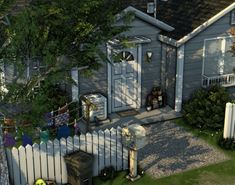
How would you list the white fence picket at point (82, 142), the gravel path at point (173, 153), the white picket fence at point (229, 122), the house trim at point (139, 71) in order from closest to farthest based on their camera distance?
the white fence picket at point (82, 142)
the gravel path at point (173, 153)
the white picket fence at point (229, 122)
the house trim at point (139, 71)

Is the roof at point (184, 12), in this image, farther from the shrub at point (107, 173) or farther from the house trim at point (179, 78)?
the shrub at point (107, 173)

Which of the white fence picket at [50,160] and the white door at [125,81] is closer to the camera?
the white fence picket at [50,160]

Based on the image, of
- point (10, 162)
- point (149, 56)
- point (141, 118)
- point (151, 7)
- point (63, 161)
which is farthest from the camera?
point (151, 7)

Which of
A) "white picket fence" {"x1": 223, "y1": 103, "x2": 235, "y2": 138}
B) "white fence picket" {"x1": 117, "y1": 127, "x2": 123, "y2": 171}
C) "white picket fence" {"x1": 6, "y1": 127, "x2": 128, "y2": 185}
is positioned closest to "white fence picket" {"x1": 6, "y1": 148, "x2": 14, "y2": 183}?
"white picket fence" {"x1": 6, "y1": 127, "x2": 128, "y2": 185}

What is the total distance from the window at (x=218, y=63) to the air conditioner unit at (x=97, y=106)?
4597mm

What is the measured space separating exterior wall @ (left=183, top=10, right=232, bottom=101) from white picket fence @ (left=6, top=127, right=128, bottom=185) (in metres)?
5.92


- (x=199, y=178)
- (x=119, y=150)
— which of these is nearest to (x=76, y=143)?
(x=119, y=150)

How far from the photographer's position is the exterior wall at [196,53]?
1816 centimetres

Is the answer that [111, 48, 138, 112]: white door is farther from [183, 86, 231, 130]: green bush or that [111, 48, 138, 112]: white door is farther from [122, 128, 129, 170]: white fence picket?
[122, 128, 129, 170]: white fence picket

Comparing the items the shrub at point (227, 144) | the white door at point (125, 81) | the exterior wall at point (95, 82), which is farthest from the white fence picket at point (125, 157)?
the white door at point (125, 81)

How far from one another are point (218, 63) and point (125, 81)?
428cm

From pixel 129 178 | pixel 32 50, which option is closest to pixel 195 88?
pixel 129 178

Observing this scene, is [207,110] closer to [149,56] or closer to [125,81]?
[149,56]

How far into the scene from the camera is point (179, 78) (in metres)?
18.2
